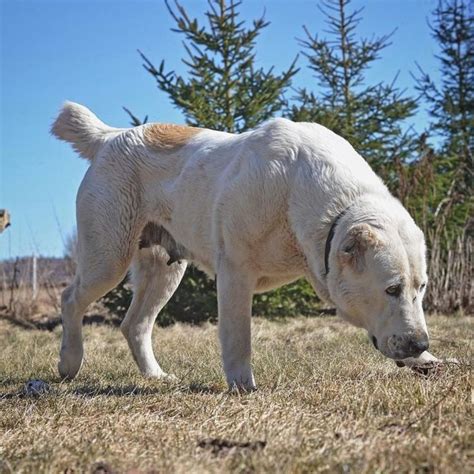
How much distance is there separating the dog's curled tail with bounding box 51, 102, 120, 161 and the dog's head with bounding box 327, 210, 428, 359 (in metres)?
2.85

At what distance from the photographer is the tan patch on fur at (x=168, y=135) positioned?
5207 millimetres

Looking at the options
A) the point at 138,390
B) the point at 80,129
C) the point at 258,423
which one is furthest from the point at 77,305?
the point at 258,423

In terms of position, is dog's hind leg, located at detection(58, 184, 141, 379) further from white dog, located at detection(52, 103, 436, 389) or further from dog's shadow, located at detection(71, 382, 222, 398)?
dog's shadow, located at detection(71, 382, 222, 398)

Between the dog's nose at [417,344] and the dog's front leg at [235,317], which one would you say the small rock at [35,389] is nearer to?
the dog's front leg at [235,317]

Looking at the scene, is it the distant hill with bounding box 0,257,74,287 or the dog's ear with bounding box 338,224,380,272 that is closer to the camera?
the dog's ear with bounding box 338,224,380,272

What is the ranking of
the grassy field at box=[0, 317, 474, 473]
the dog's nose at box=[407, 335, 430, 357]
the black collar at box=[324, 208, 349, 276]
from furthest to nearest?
the black collar at box=[324, 208, 349, 276]
the dog's nose at box=[407, 335, 430, 357]
the grassy field at box=[0, 317, 474, 473]

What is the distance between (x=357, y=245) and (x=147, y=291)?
2.62 metres

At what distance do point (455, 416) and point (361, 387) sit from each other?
823 millimetres

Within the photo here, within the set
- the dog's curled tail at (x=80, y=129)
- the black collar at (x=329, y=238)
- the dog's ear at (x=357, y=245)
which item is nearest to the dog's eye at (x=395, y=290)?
the dog's ear at (x=357, y=245)

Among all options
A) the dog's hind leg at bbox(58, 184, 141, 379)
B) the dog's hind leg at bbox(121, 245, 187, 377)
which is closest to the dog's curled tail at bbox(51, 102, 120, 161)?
the dog's hind leg at bbox(58, 184, 141, 379)

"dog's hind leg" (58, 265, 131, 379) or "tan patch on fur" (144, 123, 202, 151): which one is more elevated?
"tan patch on fur" (144, 123, 202, 151)

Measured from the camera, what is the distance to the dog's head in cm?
342

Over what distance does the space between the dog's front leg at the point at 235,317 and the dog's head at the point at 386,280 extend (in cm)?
69

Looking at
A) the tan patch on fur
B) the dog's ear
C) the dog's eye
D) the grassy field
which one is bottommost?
the grassy field
